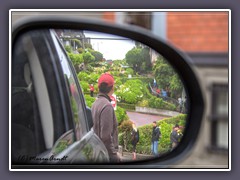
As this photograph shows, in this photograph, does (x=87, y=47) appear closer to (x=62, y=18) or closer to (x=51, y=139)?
(x=62, y=18)

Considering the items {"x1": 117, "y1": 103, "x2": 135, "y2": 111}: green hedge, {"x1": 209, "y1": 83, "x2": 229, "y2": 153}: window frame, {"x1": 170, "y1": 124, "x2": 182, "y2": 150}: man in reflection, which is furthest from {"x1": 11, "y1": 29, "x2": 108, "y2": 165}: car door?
{"x1": 209, "y1": 83, "x2": 229, "y2": 153}: window frame

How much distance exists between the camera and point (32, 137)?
203cm

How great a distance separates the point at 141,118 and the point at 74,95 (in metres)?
0.38

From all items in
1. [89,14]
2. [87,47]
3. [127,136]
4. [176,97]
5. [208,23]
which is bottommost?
[127,136]

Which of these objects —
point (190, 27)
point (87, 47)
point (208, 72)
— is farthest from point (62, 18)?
point (208, 72)

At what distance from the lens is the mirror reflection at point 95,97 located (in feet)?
6.89

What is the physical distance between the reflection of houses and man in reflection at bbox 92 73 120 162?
7.1 inches

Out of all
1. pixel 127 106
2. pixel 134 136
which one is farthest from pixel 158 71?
pixel 134 136

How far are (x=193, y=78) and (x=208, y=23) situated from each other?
2295 millimetres

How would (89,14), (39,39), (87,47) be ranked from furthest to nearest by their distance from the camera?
1. (89,14)
2. (87,47)
3. (39,39)

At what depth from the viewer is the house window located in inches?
201

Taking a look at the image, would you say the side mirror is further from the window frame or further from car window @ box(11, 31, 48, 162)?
the window frame

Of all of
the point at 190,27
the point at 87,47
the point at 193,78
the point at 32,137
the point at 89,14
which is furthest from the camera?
the point at 190,27

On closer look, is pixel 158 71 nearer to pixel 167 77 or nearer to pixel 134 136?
pixel 167 77
